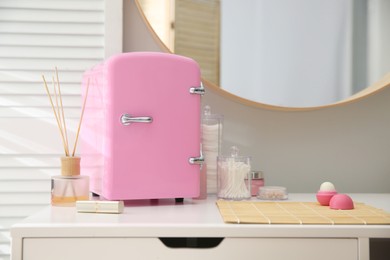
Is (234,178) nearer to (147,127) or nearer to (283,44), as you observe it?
(147,127)

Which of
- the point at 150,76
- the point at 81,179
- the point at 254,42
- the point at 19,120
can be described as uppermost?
the point at 254,42

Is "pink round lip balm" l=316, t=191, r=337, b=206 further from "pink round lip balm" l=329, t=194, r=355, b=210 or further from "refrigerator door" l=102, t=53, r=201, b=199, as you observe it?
"refrigerator door" l=102, t=53, r=201, b=199

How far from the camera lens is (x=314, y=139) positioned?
1.63m

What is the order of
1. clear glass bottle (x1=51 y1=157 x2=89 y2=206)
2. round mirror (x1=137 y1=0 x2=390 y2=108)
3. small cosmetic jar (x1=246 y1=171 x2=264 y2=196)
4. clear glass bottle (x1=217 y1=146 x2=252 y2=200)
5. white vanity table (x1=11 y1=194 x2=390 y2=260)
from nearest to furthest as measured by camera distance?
white vanity table (x1=11 y1=194 x2=390 y2=260)
clear glass bottle (x1=51 y1=157 x2=89 y2=206)
clear glass bottle (x1=217 y1=146 x2=252 y2=200)
small cosmetic jar (x1=246 y1=171 x2=264 y2=196)
round mirror (x1=137 y1=0 x2=390 y2=108)

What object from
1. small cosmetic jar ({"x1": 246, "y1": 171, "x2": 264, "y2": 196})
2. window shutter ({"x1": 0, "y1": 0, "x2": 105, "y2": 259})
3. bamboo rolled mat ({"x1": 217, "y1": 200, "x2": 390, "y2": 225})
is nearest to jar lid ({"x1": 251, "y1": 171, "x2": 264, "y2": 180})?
small cosmetic jar ({"x1": 246, "y1": 171, "x2": 264, "y2": 196})

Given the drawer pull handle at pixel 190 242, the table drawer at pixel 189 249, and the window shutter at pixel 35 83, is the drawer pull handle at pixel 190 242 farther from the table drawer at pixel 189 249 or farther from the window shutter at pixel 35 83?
the window shutter at pixel 35 83

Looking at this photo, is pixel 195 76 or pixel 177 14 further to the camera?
pixel 177 14

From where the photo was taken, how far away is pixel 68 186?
47.6 inches

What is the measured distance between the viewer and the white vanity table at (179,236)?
98 cm

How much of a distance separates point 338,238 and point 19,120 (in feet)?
3.03

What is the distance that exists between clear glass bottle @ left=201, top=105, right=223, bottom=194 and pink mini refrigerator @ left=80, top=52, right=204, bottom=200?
0.12 metres

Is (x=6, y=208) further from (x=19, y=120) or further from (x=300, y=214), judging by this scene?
(x=300, y=214)

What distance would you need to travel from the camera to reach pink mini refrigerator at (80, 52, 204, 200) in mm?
1197

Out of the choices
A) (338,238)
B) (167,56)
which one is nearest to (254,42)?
(167,56)
